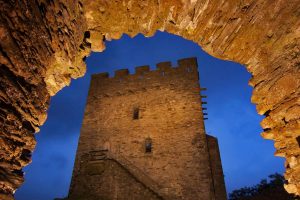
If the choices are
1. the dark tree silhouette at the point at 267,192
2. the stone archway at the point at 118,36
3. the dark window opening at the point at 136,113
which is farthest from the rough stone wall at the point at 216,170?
the stone archway at the point at 118,36

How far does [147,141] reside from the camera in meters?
A: 12.1

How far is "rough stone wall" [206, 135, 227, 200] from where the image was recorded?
33.5ft

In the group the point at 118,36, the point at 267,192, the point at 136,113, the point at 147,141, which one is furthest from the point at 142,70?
the point at 267,192

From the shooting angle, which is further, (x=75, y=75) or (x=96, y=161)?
(x=96, y=161)

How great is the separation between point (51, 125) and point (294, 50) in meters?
127

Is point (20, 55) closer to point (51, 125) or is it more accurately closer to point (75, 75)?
point (75, 75)

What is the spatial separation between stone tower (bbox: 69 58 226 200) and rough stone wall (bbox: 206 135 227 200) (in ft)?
0.14

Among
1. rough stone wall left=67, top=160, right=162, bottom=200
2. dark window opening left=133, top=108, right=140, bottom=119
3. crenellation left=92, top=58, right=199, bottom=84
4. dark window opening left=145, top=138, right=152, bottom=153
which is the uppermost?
crenellation left=92, top=58, right=199, bottom=84

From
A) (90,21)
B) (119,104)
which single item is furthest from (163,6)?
(119,104)

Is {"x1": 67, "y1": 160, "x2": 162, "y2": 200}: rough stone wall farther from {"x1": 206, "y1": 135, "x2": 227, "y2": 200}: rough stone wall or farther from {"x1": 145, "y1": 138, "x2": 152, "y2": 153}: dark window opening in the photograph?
{"x1": 206, "y1": 135, "x2": 227, "y2": 200}: rough stone wall

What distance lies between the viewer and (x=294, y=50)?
2.65 m

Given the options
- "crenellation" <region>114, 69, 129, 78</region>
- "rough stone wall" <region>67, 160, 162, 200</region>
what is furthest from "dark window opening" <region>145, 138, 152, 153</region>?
"crenellation" <region>114, 69, 129, 78</region>

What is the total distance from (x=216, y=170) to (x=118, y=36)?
30.2 ft

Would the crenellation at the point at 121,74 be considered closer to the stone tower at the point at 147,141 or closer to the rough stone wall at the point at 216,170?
the stone tower at the point at 147,141
